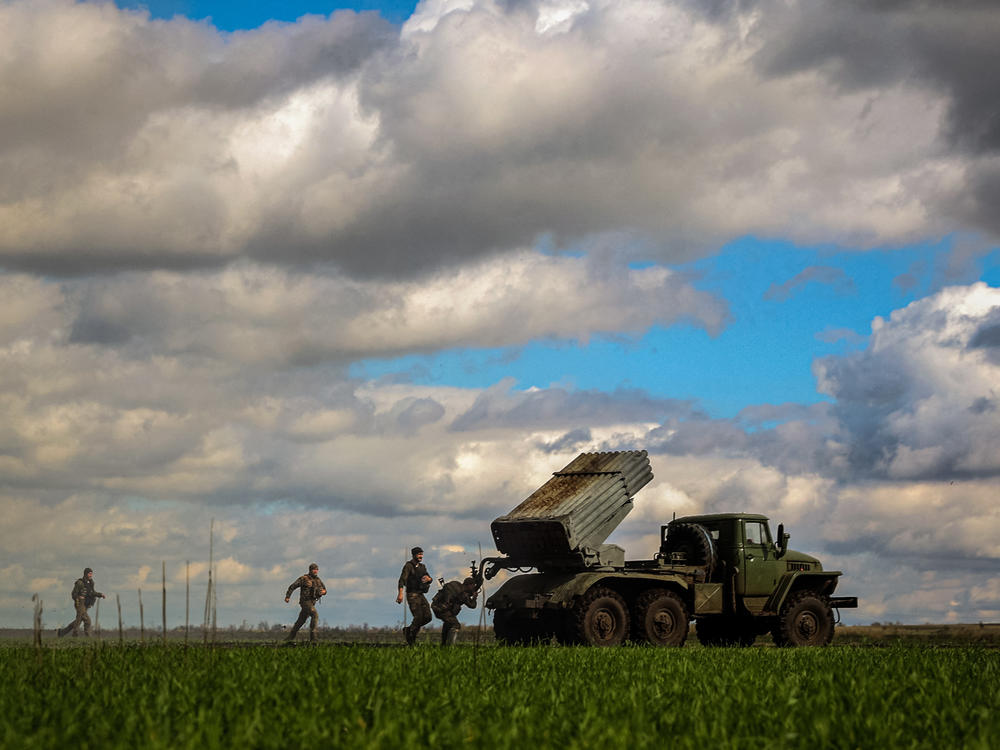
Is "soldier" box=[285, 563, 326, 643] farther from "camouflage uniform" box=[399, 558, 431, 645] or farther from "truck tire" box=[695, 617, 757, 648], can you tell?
"truck tire" box=[695, 617, 757, 648]

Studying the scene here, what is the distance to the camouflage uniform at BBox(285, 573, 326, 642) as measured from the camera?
25844 mm

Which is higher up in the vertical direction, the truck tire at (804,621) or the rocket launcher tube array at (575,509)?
the rocket launcher tube array at (575,509)

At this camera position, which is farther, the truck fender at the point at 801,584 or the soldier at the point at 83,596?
the soldier at the point at 83,596

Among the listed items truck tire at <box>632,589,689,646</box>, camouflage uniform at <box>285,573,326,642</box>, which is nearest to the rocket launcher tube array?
truck tire at <box>632,589,689,646</box>

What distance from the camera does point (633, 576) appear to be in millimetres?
21594

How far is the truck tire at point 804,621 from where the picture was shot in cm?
2412

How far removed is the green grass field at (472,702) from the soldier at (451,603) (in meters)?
6.97

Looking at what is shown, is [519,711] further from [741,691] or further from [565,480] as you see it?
[565,480]

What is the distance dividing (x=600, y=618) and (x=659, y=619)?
1415 millimetres

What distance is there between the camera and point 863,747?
8.30m

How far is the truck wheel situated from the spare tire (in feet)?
7.87

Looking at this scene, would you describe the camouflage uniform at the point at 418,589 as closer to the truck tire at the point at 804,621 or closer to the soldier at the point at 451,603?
the soldier at the point at 451,603

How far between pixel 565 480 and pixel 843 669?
9.70 metres

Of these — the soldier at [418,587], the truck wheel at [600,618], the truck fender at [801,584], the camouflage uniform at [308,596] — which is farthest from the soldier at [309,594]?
the truck fender at [801,584]
